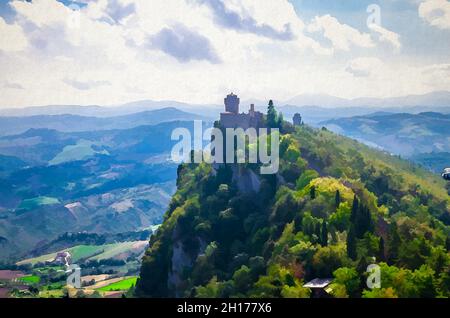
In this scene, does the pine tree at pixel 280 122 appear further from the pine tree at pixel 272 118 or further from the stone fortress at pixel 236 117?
the stone fortress at pixel 236 117

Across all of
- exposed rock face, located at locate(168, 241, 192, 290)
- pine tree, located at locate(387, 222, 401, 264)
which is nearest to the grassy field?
exposed rock face, located at locate(168, 241, 192, 290)

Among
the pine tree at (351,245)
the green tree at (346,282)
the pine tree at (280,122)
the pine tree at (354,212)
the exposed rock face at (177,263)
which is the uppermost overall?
the pine tree at (280,122)

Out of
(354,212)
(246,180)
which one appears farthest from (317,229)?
(246,180)

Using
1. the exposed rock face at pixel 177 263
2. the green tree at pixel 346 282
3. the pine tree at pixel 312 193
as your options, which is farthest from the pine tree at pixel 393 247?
the exposed rock face at pixel 177 263

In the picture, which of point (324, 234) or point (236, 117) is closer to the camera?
point (324, 234)

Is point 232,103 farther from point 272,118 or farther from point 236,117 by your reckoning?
point 272,118
